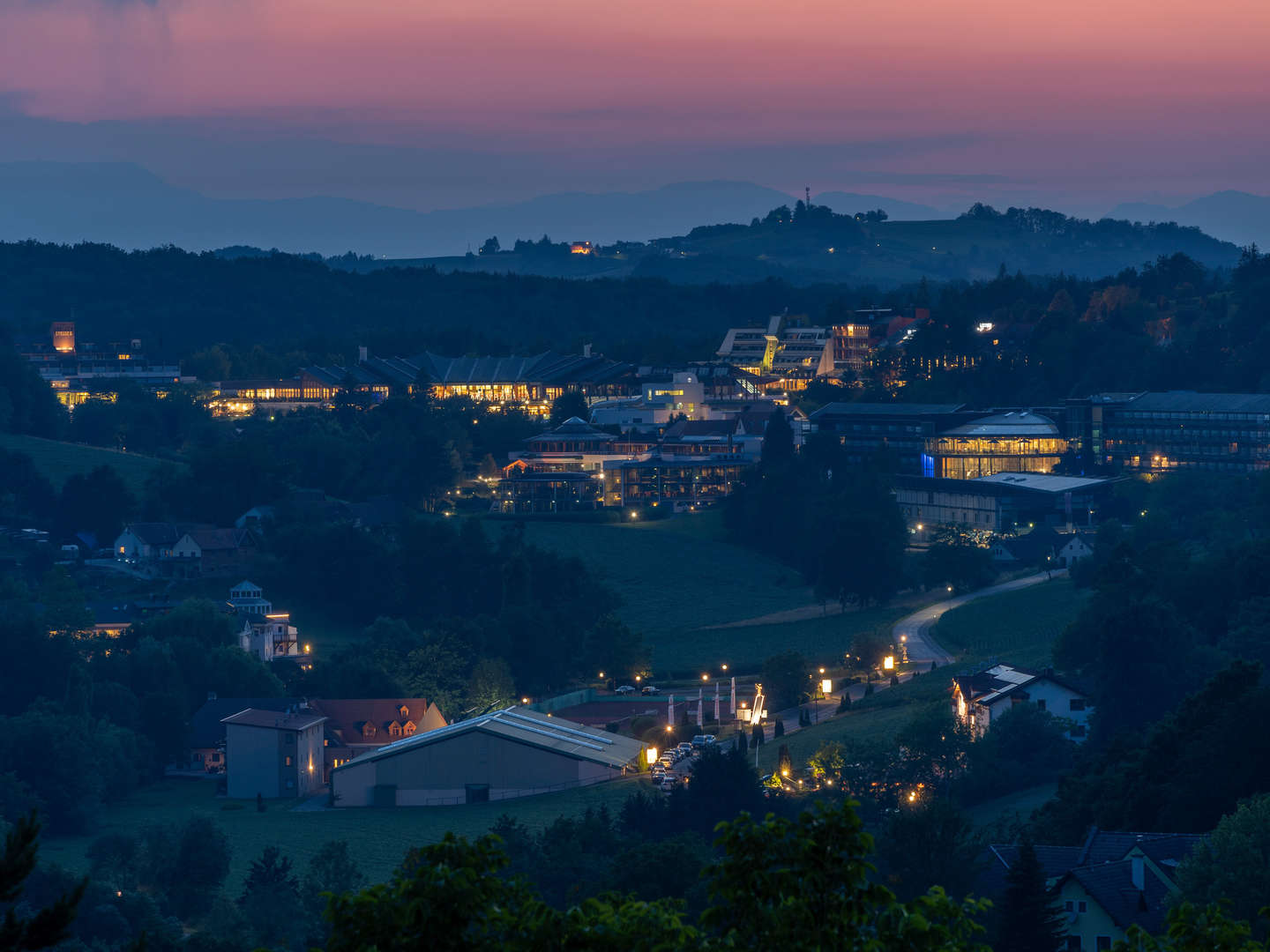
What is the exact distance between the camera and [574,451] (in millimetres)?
113062

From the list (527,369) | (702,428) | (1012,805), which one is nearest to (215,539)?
(702,428)

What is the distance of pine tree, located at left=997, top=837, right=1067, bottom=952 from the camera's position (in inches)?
1042

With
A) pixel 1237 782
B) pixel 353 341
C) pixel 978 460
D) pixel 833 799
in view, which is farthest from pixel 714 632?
pixel 353 341

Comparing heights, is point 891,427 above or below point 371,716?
above

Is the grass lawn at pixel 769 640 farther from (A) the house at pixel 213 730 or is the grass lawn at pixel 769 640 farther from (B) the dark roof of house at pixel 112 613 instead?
(B) the dark roof of house at pixel 112 613

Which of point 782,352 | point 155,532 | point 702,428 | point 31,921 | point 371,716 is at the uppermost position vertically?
point 782,352

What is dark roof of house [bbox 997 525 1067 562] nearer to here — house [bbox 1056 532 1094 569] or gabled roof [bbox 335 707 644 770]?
house [bbox 1056 532 1094 569]

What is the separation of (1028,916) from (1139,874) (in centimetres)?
308

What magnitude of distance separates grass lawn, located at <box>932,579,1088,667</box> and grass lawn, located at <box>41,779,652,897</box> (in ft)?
60.7

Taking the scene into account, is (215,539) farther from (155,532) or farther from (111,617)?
(111,617)

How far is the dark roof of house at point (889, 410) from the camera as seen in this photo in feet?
363

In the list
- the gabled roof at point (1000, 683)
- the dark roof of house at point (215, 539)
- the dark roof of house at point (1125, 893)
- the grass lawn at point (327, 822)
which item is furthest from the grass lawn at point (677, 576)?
the dark roof of house at point (1125, 893)

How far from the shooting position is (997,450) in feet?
341

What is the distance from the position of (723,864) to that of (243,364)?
146126 millimetres
